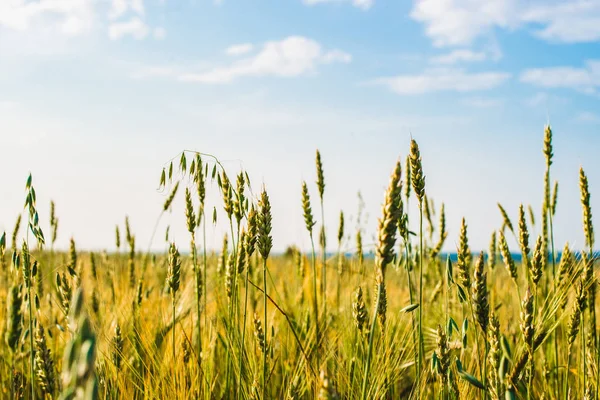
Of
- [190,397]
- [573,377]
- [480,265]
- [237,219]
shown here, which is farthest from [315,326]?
[573,377]

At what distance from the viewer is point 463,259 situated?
1.62 meters

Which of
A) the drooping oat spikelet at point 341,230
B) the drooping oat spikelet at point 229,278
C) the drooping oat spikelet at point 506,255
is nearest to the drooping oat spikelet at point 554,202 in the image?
the drooping oat spikelet at point 506,255

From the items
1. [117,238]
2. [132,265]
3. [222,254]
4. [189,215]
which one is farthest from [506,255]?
[117,238]

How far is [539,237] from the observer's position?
6.01 feet

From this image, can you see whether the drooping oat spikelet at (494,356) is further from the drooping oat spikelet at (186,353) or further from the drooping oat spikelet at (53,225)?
the drooping oat spikelet at (53,225)

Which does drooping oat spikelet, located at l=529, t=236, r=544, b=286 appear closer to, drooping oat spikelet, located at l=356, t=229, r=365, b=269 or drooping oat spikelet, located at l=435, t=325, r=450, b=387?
drooping oat spikelet, located at l=435, t=325, r=450, b=387

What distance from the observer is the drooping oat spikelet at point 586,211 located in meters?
2.22

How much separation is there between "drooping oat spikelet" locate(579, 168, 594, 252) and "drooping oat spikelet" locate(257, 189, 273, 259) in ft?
4.53

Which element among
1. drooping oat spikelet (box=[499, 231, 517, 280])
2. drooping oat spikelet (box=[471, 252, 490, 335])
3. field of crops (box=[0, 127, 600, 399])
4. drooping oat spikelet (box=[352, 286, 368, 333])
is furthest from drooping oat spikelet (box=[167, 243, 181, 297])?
drooping oat spikelet (box=[499, 231, 517, 280])

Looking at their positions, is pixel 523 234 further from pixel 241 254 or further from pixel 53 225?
pixel 53 225

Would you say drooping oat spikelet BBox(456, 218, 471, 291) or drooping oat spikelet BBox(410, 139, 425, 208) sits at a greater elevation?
drooping oat spikelet BBox(410, 139, 425, 208)

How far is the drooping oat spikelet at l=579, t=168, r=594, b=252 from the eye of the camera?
2.22 m

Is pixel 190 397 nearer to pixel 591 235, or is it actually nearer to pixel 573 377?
pixel 591 235

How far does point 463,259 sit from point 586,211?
940 mm
